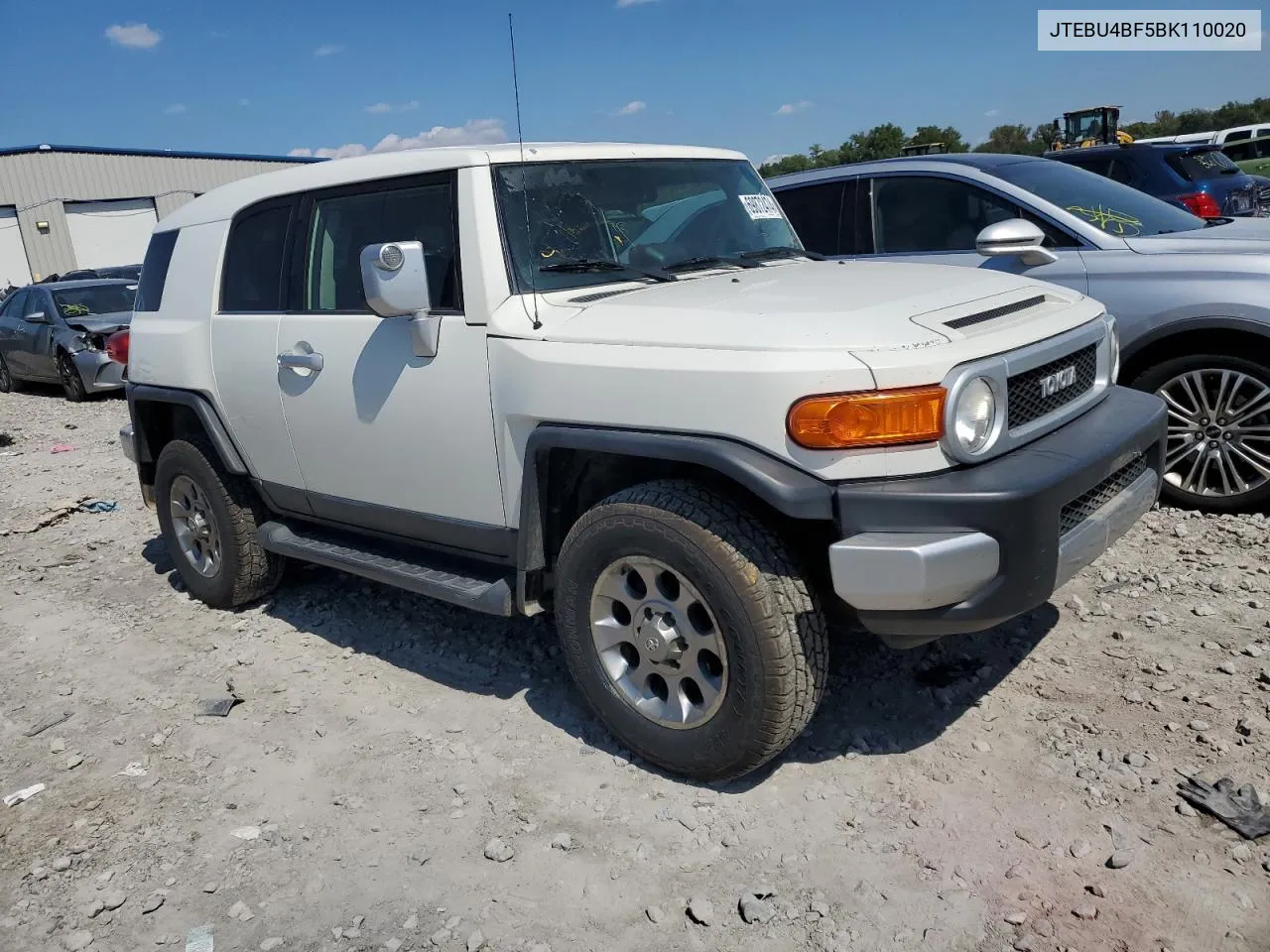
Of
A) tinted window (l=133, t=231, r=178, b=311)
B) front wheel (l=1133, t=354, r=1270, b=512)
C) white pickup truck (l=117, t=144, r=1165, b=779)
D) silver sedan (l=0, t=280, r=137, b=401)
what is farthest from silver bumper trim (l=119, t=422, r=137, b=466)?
silver sedan (l=0, t=280, r=137, b=401)

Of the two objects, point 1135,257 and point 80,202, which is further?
point 80,202

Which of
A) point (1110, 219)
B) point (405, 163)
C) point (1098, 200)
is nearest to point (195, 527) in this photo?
point (405, 163)

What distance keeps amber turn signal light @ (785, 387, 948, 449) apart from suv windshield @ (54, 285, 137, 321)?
1262 centimetres

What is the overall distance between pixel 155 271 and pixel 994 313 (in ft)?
13.1

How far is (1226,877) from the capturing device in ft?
8.30

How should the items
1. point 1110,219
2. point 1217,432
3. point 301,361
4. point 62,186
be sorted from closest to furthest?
point 301,361, point 1217,432, point 1110,219, point 62,186

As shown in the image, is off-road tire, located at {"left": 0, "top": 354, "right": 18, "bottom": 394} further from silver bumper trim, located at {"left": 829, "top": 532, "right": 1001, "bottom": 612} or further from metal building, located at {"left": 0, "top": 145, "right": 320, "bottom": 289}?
metal building, located at {"left": 0, "top": 145, "right": 320, "bottom": 289}

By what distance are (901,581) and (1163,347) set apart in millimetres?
3187

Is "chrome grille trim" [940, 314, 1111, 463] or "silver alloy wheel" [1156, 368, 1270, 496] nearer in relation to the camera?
"chrome grille trim" [940, 314, 1111, 463]

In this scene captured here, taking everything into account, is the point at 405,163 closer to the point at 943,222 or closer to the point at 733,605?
the point at 733,605

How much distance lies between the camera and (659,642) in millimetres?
3037

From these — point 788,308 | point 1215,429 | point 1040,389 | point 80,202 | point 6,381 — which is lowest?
point 6,381

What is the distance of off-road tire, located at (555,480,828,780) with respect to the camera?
278 cm

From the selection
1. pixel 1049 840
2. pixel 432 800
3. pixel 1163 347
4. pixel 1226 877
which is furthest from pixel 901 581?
pixel 1163 347
